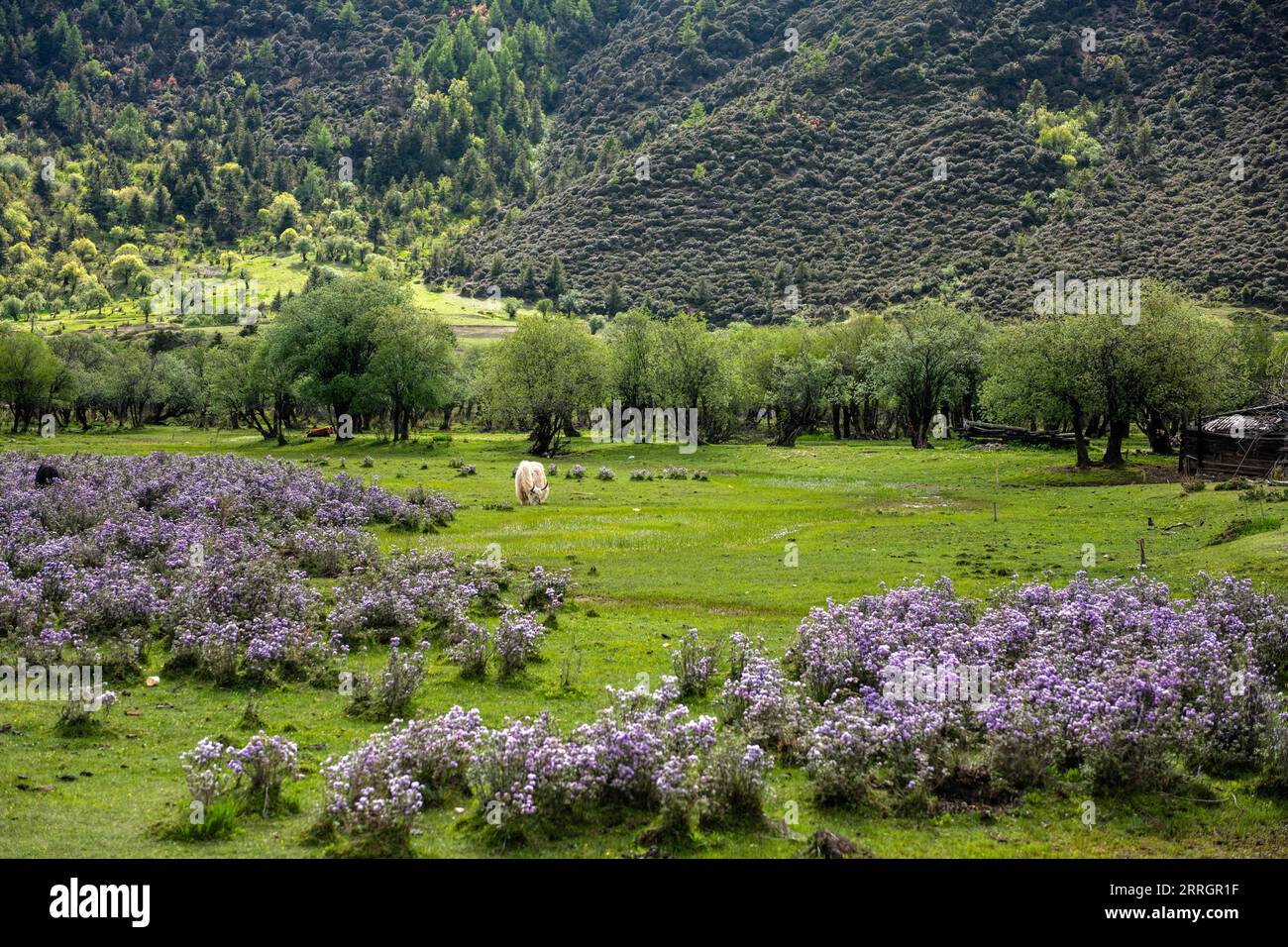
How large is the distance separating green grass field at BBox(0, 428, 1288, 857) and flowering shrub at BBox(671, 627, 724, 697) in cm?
50

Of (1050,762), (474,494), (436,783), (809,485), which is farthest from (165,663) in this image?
(809,485)

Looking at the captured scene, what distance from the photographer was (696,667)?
15750 mm

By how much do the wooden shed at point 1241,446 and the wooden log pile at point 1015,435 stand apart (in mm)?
23274

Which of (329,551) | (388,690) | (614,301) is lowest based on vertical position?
(388,690)

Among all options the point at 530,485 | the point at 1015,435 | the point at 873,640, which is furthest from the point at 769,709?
the point at 1015,435

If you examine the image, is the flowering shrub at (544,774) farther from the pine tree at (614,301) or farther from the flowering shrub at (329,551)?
the pine tree at (614,301)

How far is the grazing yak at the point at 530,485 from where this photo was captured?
42.7 m

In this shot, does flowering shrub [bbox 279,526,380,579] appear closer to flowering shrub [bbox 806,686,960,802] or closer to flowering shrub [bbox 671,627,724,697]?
flowering shrub [bbox 671,627,724,697]

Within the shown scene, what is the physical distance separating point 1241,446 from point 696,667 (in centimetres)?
4097

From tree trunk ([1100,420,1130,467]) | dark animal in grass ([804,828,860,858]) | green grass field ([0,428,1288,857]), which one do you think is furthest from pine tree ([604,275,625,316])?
dark animal in grass ([804,828,860,858])

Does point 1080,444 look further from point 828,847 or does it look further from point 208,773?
point 208,773

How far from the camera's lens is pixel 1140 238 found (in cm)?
16512

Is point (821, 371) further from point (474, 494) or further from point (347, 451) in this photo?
point (474, 494)

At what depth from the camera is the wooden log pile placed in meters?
74.7
